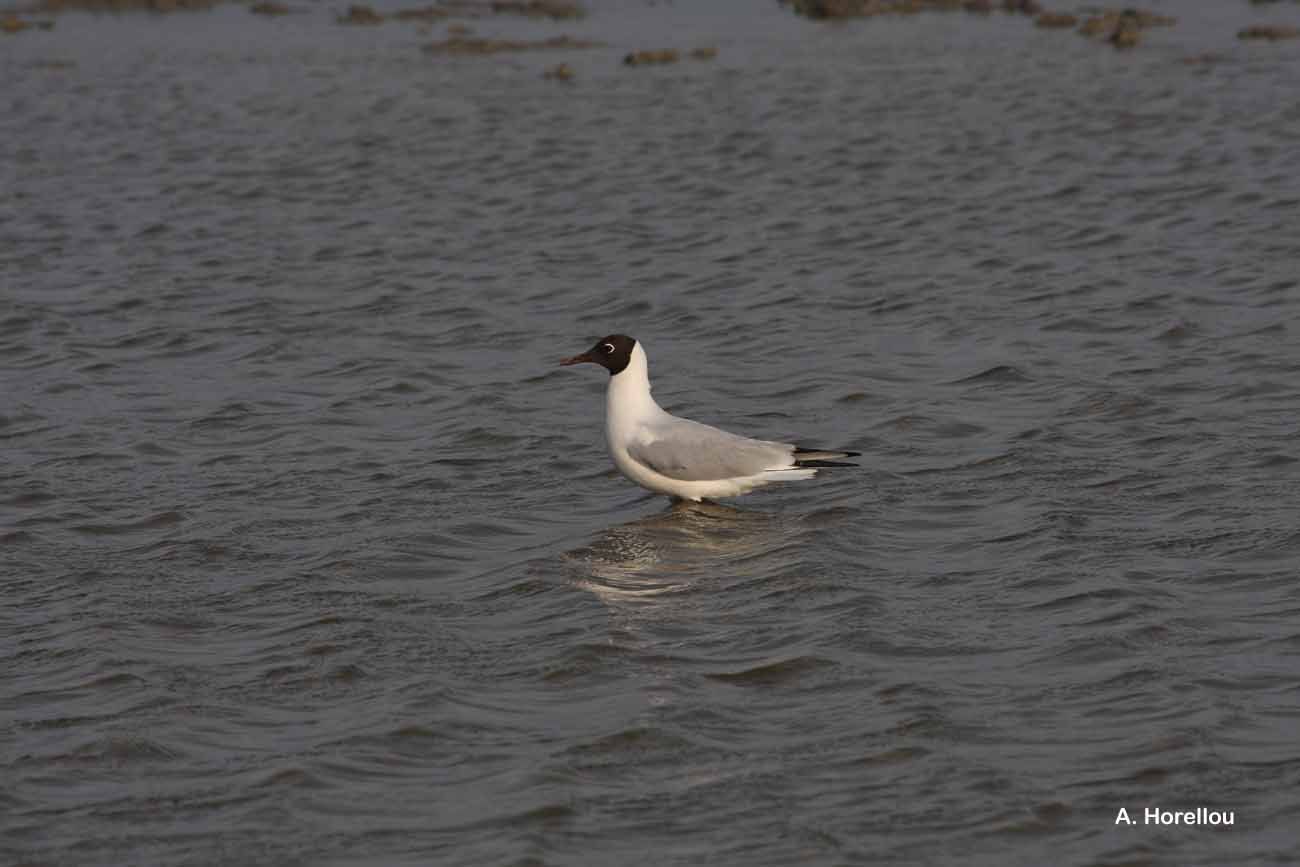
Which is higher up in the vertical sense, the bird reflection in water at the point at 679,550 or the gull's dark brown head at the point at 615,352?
the gull's dark brown head at the point at 615,352

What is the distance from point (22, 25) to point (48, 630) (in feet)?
127

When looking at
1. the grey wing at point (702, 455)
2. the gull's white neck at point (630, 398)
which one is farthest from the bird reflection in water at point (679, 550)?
the gull's white neck at point (630, 398)

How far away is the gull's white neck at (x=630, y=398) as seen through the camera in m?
12.0

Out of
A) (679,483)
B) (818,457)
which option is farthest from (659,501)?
(818,457)

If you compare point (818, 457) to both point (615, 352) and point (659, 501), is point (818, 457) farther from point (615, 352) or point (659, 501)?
point (615, 352)

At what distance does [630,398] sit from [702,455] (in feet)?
2.41

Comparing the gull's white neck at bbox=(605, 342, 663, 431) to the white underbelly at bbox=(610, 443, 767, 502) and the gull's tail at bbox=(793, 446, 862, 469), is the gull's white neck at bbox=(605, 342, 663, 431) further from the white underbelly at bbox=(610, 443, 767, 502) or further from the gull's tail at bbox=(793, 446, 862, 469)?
the gull's tail at bbox=(793, 446, 862, 469)

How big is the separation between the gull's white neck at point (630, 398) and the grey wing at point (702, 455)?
0.24 m

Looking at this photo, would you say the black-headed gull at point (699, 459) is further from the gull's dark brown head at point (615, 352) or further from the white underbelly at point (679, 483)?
the gull's dark brown head at point (615, 352)

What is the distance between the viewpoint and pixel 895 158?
81.7 ft

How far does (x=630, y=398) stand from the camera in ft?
39.9

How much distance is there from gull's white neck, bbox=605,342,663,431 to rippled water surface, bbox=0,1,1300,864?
0.56m

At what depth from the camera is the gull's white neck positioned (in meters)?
12.0

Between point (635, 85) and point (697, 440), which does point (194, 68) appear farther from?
point (697, 440)
